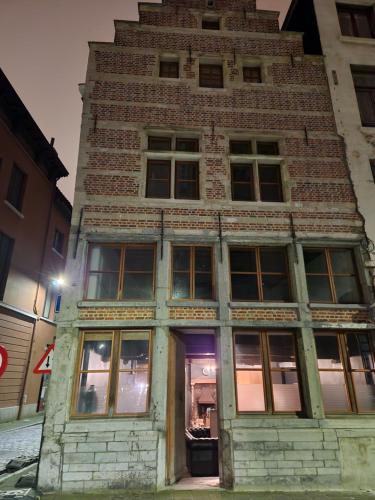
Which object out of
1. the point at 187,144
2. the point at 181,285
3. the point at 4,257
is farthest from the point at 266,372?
the point at 4,257

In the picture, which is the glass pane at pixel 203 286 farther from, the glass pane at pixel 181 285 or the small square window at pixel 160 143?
the small square window at pixel 160 143

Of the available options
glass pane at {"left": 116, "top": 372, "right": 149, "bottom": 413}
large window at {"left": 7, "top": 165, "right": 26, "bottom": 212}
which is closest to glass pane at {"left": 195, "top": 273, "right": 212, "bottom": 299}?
glass pane at {"left": 116, "top": 372, "right": 149, "bottom": 413}

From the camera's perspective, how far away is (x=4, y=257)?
13.6 m

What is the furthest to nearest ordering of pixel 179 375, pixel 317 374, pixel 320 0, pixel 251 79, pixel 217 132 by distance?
pixel 320 0 < pixel 251 79 < pixel 217 132 < pixel 179 375 < pixel 317 374

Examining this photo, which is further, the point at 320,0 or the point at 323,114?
the point at 320,0

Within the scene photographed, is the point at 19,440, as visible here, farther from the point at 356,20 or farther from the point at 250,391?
the point at 356,20

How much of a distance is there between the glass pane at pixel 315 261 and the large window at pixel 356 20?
8250mm

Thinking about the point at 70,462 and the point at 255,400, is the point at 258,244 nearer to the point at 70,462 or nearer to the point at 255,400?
the point at 255,400

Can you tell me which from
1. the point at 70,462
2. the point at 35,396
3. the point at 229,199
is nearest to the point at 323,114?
the point at 229,199

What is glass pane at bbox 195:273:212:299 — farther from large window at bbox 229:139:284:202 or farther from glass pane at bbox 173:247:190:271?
large window at bbox 229:139:284:202

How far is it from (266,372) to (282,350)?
66cm

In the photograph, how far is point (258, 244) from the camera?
805cm

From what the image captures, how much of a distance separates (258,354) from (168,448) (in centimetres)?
276

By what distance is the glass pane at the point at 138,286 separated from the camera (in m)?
7.52
